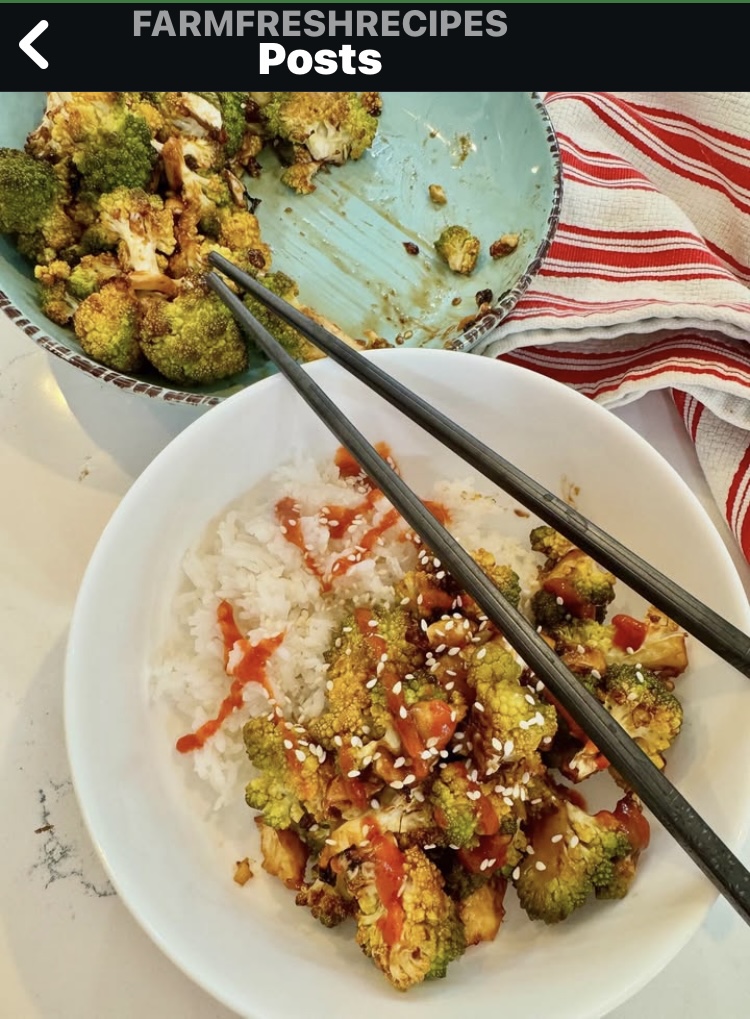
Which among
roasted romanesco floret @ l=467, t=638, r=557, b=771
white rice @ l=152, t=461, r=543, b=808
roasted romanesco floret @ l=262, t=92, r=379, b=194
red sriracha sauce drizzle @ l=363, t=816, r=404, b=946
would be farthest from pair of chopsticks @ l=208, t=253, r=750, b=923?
roasted romanesco floret @ l=262, t=92, r=379, b=194

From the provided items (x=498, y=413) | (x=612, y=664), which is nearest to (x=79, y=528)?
(x=498, y=413)

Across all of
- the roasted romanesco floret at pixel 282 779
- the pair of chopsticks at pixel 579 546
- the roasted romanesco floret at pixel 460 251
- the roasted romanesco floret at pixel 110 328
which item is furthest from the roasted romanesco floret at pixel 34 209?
the roasted romanesco floret at pixel 282 779

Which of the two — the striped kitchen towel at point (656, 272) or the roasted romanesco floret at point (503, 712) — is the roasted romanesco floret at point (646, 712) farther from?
the striped kitchen towel at point (656, 272)

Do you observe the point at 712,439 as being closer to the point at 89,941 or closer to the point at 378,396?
the point at 378,396

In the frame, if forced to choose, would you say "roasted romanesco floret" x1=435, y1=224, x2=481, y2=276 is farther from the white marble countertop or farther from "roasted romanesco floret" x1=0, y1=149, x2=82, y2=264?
"roasted romanesco floret" x1=0, y1=149, x2=82, y2=264

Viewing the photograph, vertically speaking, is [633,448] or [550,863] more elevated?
[633,448]

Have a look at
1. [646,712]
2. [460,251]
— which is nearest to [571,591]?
[646,712]

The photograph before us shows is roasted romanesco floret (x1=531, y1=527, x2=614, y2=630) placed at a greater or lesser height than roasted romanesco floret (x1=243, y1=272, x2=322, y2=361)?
lesser
